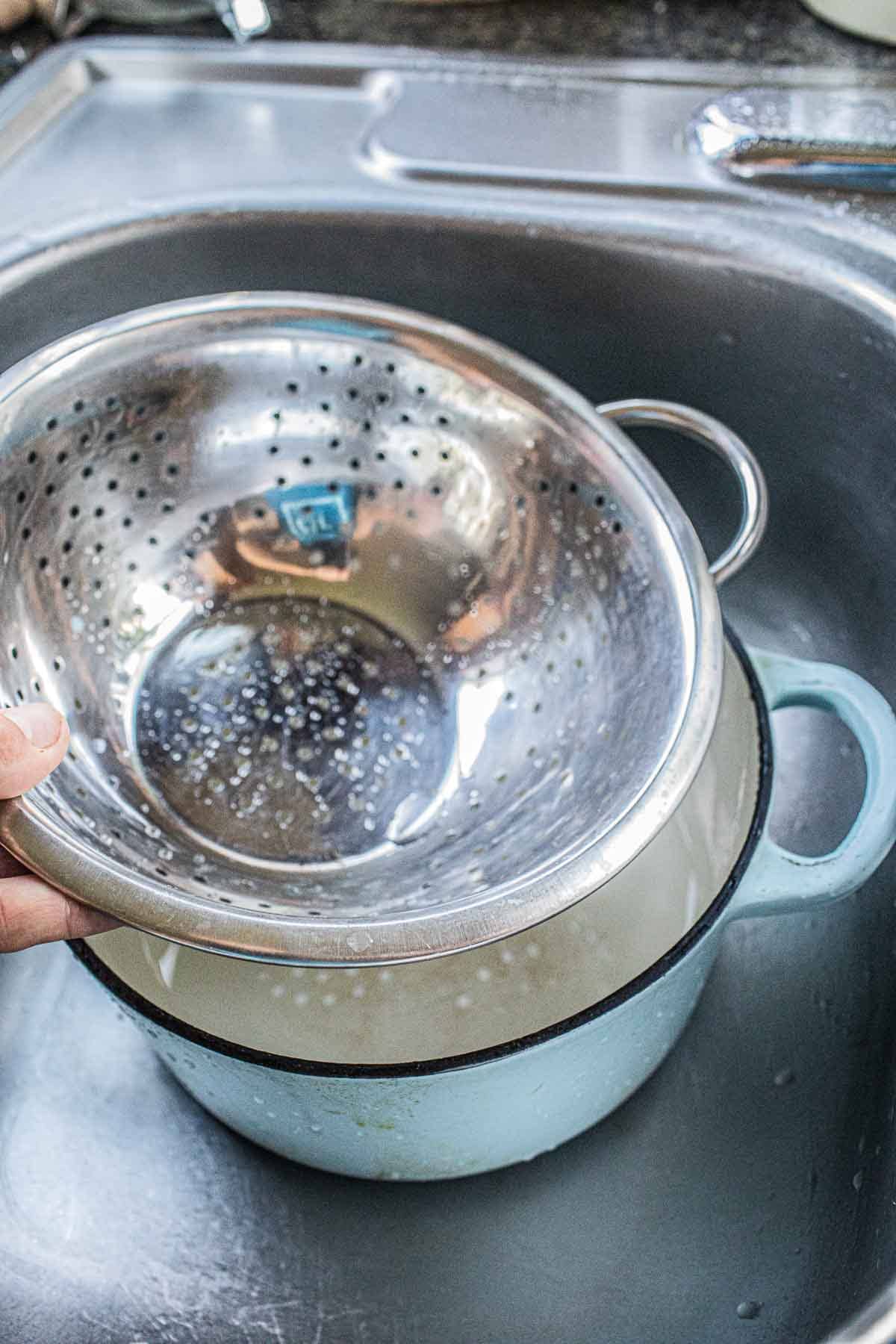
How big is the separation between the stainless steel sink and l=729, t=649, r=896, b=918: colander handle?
0.33 ft

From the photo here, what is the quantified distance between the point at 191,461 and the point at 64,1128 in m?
0.36

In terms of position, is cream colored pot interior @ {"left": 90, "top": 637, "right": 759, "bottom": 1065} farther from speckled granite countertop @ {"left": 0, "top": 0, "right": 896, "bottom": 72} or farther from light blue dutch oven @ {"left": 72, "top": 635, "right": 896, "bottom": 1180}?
speckled granite countertop @ {"left": 0, "top": 0, "right": 896, "bottom": 72}

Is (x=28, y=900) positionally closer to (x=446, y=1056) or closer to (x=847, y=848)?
(x=446, y=1056)

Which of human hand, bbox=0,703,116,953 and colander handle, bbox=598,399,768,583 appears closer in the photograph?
human hand, bbox=0,703,116,953

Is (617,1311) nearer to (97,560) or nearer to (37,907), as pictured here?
(37,907)

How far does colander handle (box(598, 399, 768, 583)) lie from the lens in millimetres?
573

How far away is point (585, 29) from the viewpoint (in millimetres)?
853

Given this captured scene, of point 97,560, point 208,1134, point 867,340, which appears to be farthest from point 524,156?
point 208,1134

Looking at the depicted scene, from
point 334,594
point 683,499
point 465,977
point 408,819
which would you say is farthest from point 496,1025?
point 683,499

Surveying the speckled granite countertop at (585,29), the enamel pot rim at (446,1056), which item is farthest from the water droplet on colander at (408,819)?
the speckled granite countertop at (585,29)

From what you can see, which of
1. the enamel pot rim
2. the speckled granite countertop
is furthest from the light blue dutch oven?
the speckled granite countertop

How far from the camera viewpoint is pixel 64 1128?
62 cm

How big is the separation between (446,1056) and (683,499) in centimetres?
45

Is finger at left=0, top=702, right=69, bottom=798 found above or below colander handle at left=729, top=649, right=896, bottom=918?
above
